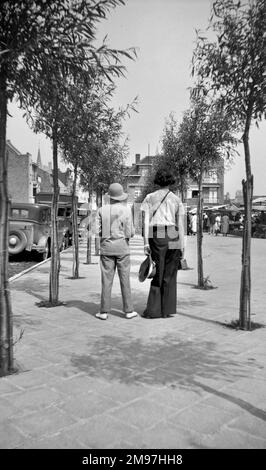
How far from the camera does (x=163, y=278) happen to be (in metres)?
6.53

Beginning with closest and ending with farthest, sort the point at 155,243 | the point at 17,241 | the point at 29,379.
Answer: the point at 29,379 → the point at 155,243 → the point at 17,241

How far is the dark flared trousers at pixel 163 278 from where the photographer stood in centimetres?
649

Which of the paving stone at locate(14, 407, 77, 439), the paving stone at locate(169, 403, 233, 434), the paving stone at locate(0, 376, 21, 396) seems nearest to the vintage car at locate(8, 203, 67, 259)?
the paving stone at locate(0, 376, 21, 396)

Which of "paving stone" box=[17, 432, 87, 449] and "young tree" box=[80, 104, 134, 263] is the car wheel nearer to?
"young tree" box=[80, 104, 134, 263]

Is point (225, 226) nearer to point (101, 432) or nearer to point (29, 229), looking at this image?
point (29, 229)

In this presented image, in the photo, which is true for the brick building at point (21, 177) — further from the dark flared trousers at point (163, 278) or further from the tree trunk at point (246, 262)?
the tree trunk at point (246, 262)

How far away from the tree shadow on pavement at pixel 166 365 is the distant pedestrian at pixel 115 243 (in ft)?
3.92

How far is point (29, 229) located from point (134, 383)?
11.9 m

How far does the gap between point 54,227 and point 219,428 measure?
16.4ft

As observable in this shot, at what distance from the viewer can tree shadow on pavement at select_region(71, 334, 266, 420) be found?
3.87 metres

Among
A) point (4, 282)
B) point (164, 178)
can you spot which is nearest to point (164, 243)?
point (164, 178)

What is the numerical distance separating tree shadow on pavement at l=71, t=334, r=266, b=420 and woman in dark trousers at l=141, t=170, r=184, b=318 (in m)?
1.23

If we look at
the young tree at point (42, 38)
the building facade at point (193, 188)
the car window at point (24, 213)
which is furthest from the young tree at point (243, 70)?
the building facade at point (193, 188)

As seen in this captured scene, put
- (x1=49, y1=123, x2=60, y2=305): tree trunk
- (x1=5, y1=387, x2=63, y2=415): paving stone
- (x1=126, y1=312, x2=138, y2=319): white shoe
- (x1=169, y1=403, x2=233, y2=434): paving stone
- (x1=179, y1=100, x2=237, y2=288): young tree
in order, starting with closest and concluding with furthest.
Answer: (x1=169, y1=403, x2=233, y2=434): paving stone
(x1=5, y1=387, x2=63, y2=415): paving stone
(x1=126, y1=312, x2=138, y2=319): white shoe
(x1=49, y1=123, x2=60, y2=305): tree trunk
(x1=179, y1=100, x2=237, y2=288): young tree
